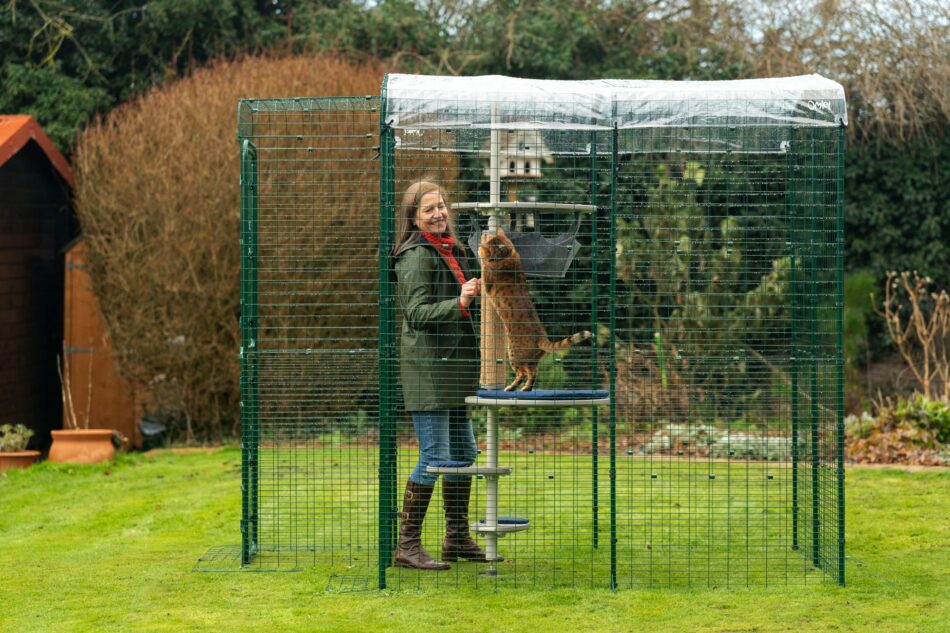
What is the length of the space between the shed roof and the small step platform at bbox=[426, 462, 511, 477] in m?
6.38

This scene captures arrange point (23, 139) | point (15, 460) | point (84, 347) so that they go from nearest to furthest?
point (15, 460)
point (23, 139)
point (84, 347)

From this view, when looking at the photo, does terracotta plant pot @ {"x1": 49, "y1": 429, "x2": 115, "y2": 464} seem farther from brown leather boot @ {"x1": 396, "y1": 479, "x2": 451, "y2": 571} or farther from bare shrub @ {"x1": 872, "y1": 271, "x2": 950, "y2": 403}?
bare shrub @ {"x1": 872, "y1": 271, "x2": 950, "y2": 403}

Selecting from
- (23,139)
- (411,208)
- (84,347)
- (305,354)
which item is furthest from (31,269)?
(411,208)

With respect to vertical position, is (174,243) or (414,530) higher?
(174,243)

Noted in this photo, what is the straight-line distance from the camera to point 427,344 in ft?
19.4

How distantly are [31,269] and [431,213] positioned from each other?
6.70 metres

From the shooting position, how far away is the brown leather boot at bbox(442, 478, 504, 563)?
6.14m

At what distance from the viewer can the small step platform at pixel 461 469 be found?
5.81 meters

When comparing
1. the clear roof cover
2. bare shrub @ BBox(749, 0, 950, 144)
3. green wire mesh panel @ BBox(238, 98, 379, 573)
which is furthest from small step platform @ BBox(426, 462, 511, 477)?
bare shrub @ BBox(749, 0, 950, 144)

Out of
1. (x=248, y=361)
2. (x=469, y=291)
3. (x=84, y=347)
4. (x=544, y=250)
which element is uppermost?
(x=544, y=250)

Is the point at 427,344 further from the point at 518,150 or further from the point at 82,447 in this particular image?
the point at 82,447

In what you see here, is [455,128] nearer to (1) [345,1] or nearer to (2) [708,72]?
(2) [708,72]

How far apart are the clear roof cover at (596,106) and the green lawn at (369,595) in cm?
220

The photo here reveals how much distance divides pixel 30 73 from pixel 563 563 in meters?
10.3
